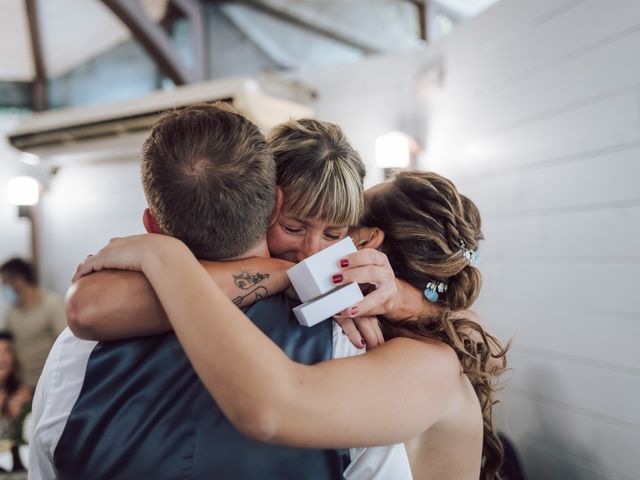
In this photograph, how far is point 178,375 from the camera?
79cm

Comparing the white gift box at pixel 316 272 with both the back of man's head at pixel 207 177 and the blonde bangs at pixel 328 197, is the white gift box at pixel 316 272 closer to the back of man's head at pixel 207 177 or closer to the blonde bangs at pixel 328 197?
the back of man's head at pixel 207 177

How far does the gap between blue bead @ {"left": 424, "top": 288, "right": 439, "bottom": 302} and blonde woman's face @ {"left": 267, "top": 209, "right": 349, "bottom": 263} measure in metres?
0.24

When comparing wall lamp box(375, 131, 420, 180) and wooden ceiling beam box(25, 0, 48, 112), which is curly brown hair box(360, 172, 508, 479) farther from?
wooden ceiling beam box(25, 0, 48, 112)

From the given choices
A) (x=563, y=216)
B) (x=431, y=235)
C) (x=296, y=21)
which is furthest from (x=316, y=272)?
(x=296, y=21)

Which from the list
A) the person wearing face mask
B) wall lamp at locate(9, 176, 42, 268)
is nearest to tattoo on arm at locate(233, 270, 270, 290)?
the person wearing face mask

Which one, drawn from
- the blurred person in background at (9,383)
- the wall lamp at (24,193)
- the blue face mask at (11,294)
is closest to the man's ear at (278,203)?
the blurred person in background at (9,383)

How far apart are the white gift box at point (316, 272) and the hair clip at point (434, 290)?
366 mm

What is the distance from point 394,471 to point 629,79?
173 centimetres

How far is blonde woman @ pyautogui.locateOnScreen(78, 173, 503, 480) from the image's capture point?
65 centimetres

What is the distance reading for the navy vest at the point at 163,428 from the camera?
0.76 m

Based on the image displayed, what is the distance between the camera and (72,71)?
18.3 feet

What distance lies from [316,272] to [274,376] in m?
0.24

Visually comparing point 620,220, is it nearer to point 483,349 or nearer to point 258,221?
point 483,349

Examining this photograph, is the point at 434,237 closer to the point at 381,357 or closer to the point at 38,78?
the point at 381,357
